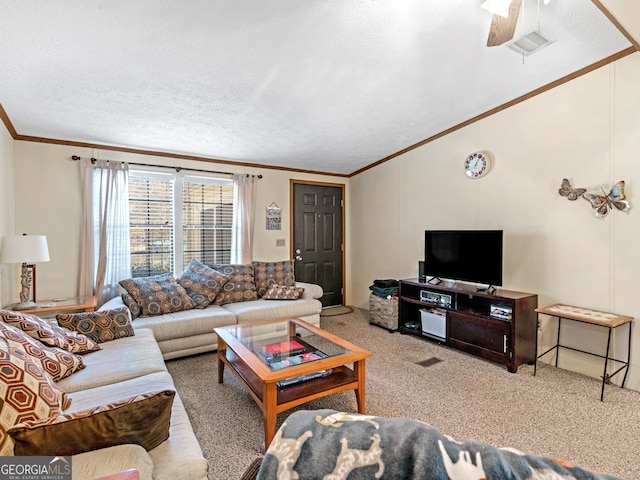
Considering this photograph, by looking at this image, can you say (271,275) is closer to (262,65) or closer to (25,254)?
(25,254)

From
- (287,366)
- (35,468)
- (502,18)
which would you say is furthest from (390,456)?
(502,18)

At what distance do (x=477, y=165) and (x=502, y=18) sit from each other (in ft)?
6.58

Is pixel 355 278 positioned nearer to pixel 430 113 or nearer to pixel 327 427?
→ pixel 430 113

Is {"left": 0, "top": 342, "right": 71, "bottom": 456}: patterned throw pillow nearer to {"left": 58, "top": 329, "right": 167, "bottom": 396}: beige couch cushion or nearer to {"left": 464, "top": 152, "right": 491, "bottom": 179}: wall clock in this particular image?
{"left": 58, "top": 329, "right": 167, "bottom": 396}: beige couch cushion

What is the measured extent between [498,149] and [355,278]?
9.88 ft

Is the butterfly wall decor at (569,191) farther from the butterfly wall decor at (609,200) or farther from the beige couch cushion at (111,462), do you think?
the beige couch cushion at (111,462)

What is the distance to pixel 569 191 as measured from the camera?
2.94 meters

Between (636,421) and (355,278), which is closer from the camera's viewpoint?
(636,421)

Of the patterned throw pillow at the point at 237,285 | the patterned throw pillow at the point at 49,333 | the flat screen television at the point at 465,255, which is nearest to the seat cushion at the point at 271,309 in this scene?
the patterned throw pillow at the point at 237,285

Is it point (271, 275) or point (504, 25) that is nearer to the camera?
point (504, 25)

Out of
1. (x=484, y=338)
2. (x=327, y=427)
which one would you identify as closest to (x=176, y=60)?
(x=327, y=427)

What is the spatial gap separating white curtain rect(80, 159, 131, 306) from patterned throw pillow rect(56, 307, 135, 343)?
121 cm

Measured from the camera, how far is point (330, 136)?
395cm

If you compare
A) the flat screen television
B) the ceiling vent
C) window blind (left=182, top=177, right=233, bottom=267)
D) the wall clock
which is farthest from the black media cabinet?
window blind (left=182, top=177, right=233, bottom=267)
